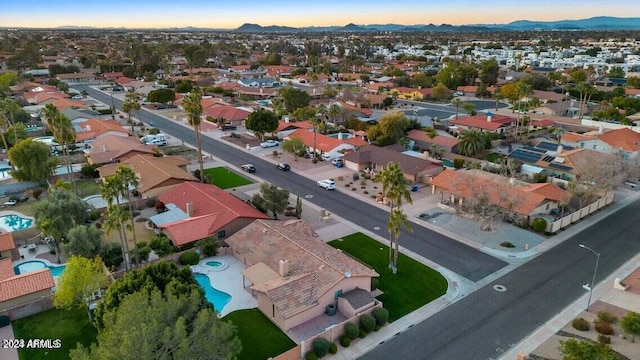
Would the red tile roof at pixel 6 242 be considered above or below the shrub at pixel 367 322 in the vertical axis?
above

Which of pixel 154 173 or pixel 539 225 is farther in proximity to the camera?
pixel 154 173

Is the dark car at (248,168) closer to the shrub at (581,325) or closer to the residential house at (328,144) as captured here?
the residential house at (328,144)

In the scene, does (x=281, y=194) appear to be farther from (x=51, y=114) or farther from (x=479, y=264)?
(x=51, y=114)

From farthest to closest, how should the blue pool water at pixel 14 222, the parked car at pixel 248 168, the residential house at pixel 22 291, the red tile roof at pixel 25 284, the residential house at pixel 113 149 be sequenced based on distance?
the parked car at pixel 248 168
the residential house at pixel 113 149
the blue pool water at pixel 14 222
the red tile roof at pixel 25 284
the residential house at pixel 22 291

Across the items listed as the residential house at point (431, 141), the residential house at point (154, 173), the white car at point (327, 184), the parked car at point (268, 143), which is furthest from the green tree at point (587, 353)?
the parked car at point (268, 143)

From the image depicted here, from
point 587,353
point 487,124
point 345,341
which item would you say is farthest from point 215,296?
point 487,124

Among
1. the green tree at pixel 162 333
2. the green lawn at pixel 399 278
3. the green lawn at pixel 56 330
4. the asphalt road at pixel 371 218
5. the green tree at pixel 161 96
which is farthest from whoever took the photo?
the green tree at pixel 161 96

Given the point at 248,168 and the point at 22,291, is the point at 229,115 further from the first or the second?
the point at 22,291
